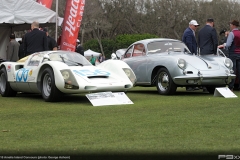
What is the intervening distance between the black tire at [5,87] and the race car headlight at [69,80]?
2.47 meters

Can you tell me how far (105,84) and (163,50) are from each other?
3447mm

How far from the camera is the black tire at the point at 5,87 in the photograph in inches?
484

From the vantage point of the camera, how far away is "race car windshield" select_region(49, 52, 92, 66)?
36.6ft

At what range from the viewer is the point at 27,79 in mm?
11445

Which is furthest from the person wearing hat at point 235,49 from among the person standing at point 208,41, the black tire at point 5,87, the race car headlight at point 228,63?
the black tire at point 5,87

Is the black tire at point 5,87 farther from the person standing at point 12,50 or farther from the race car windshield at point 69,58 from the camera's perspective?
the person standing at point 12,50

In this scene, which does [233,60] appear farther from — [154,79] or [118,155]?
[118,155]

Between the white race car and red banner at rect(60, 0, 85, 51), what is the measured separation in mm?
5838

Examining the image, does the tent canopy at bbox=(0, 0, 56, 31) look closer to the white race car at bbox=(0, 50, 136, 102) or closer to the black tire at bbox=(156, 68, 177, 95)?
the white race car at bbox=(0, 50, 136, 102)

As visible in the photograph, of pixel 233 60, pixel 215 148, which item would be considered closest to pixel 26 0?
pixel 233 60

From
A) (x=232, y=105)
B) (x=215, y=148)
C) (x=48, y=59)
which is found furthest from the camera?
(x=48, y=59)

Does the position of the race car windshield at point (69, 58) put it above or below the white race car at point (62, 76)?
above

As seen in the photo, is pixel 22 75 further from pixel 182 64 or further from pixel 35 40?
pixel 182 64

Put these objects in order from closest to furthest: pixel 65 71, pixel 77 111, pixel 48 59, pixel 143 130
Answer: pixel 143 130
pixel 77 111
pixel 65 71
pixel 48 59
